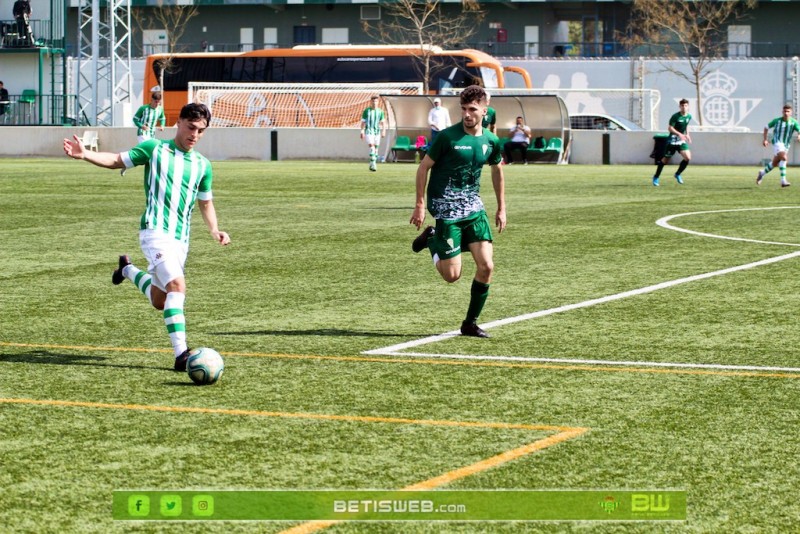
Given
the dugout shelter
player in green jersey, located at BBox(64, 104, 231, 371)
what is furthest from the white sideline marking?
the dugout shelter

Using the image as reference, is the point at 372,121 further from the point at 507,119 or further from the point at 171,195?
the point at 171,195

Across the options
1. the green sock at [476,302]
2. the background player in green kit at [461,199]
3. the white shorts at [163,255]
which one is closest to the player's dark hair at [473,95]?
the background player in green kit at [461,199]

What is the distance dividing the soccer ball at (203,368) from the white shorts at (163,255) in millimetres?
716

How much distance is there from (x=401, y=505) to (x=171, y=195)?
4007 mm

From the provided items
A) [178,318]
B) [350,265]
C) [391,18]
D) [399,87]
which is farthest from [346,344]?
[391,18]

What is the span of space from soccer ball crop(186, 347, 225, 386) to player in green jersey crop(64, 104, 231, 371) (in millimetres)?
415

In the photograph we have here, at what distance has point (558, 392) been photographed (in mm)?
8617

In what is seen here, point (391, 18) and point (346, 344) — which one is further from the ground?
point (391, 18)

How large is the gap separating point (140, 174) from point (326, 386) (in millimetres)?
28940

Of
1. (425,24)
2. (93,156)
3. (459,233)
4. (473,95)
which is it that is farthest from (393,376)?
(425,24)

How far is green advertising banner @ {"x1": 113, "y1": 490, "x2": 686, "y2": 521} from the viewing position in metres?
5.77

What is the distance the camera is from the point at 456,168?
1111 cm

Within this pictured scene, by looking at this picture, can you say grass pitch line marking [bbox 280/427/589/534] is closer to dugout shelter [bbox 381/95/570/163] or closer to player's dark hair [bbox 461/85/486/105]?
player's dark hair [bbox 461/85/486/105]

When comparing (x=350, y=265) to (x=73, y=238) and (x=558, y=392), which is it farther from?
(x=558, y=392)
